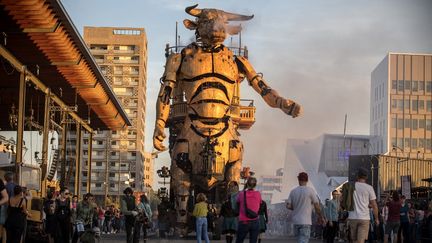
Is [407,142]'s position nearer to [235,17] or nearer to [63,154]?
[63,154]

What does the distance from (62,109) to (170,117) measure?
28.5ft

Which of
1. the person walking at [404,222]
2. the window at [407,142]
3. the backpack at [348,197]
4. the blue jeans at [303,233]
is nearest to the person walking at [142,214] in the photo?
the person walking at [404,222]

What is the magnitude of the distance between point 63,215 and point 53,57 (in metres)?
8.81

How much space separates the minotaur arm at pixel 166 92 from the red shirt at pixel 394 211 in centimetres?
724

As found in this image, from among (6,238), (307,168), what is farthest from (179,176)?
(307,168)

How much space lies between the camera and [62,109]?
3984cm

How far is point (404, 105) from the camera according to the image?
124m

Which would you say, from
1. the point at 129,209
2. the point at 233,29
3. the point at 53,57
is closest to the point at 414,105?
the point at 233,29

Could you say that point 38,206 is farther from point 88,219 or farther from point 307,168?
point 307,168

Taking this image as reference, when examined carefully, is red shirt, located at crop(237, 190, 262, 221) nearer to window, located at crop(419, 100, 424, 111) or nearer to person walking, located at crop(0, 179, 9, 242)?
person walking, located at crop(0, 179, 9, 242)

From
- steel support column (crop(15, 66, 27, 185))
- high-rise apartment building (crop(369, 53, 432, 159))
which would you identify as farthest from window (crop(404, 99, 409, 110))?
steel support column (crop(15, 66, 27, 185))

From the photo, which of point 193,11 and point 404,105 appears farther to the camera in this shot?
point 404,105

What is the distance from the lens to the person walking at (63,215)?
23688 millimetres

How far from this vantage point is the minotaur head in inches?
1167
